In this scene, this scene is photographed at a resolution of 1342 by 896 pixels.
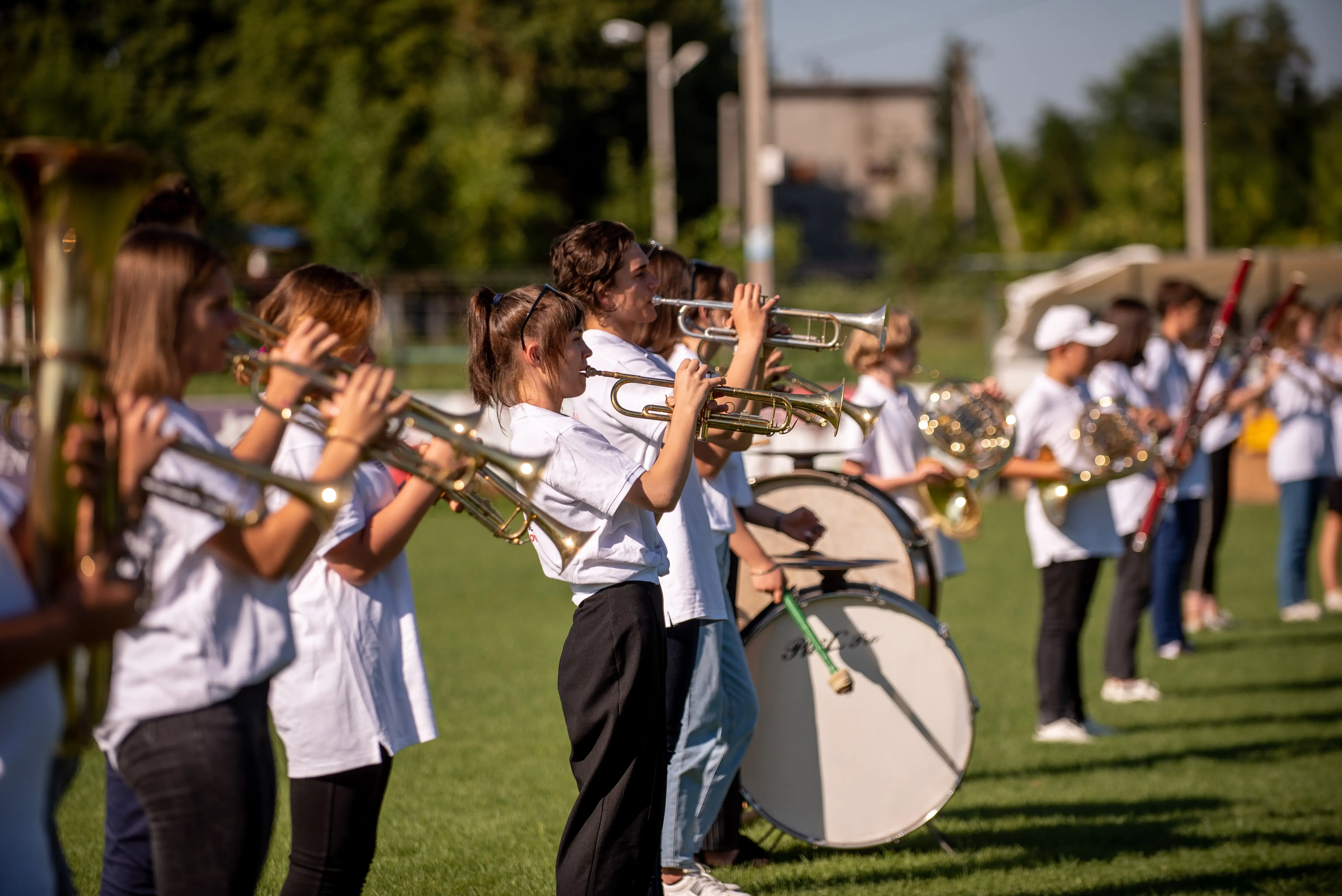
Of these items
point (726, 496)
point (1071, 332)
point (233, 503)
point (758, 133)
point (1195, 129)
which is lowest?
point (726, 496)

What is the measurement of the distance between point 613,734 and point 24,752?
5.53 ft

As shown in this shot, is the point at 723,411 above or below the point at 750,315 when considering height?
below

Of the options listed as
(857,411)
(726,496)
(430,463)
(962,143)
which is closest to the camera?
(430,463)

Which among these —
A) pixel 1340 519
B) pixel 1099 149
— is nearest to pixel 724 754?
pixel 1340 519

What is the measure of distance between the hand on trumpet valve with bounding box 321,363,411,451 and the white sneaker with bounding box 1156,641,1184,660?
314 inches

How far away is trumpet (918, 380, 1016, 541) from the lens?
6426 millimetres

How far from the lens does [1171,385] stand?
9.23 meters

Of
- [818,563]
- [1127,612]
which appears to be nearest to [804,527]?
[818,563]

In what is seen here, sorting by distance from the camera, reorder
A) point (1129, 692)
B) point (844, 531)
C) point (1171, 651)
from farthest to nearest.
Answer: point (1171, 651) → point (1129, 692) → point (844, 531)

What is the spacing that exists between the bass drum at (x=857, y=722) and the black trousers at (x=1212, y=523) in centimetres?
583

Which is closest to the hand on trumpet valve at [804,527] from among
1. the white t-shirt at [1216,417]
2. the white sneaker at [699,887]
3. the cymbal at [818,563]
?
Answer: the cymbal at [818,563]

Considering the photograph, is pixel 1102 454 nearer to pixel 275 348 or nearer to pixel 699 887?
pixel 699 887

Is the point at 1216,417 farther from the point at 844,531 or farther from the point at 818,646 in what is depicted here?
the point at 818,646

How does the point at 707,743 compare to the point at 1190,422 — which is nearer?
the point at 707,743
